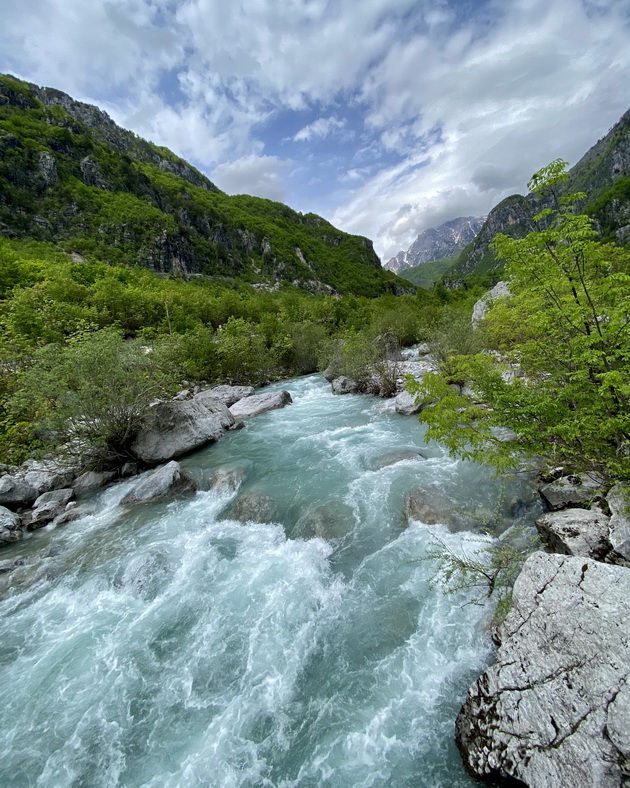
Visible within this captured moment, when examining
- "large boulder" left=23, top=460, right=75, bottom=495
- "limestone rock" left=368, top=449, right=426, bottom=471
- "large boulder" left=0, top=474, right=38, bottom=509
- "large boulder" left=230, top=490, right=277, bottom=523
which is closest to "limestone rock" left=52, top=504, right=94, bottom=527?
"large boulder" left=0, top=474, right=38, bottom=509

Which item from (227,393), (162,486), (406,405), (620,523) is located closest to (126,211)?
(227,393)

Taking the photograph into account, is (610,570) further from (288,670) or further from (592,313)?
(288,670)

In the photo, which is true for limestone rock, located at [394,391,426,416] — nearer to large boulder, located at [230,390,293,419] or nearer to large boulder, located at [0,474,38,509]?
large boulder, located at [230,390,293,419]

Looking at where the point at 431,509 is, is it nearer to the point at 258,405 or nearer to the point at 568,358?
the point at 568,358

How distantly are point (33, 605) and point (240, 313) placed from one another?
149 feet

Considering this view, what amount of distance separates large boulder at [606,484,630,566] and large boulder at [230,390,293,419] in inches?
803

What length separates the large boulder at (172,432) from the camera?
1705 cm

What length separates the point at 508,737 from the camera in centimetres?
428

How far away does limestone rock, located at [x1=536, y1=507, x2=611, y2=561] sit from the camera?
252 inches

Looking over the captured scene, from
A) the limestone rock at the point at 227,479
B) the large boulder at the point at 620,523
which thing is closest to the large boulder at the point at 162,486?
the limestone rock at the point at 227,479

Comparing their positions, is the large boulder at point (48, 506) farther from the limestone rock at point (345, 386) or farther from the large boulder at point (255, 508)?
the limestone rock at point (345, 386)

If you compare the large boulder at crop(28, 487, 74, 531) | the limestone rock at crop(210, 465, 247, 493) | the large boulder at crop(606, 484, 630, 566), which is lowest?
the large boulder at crop(606, 484, 630, 566)

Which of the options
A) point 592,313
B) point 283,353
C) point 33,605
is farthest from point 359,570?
point 283,353

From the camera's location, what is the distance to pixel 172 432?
1781 centimetres
